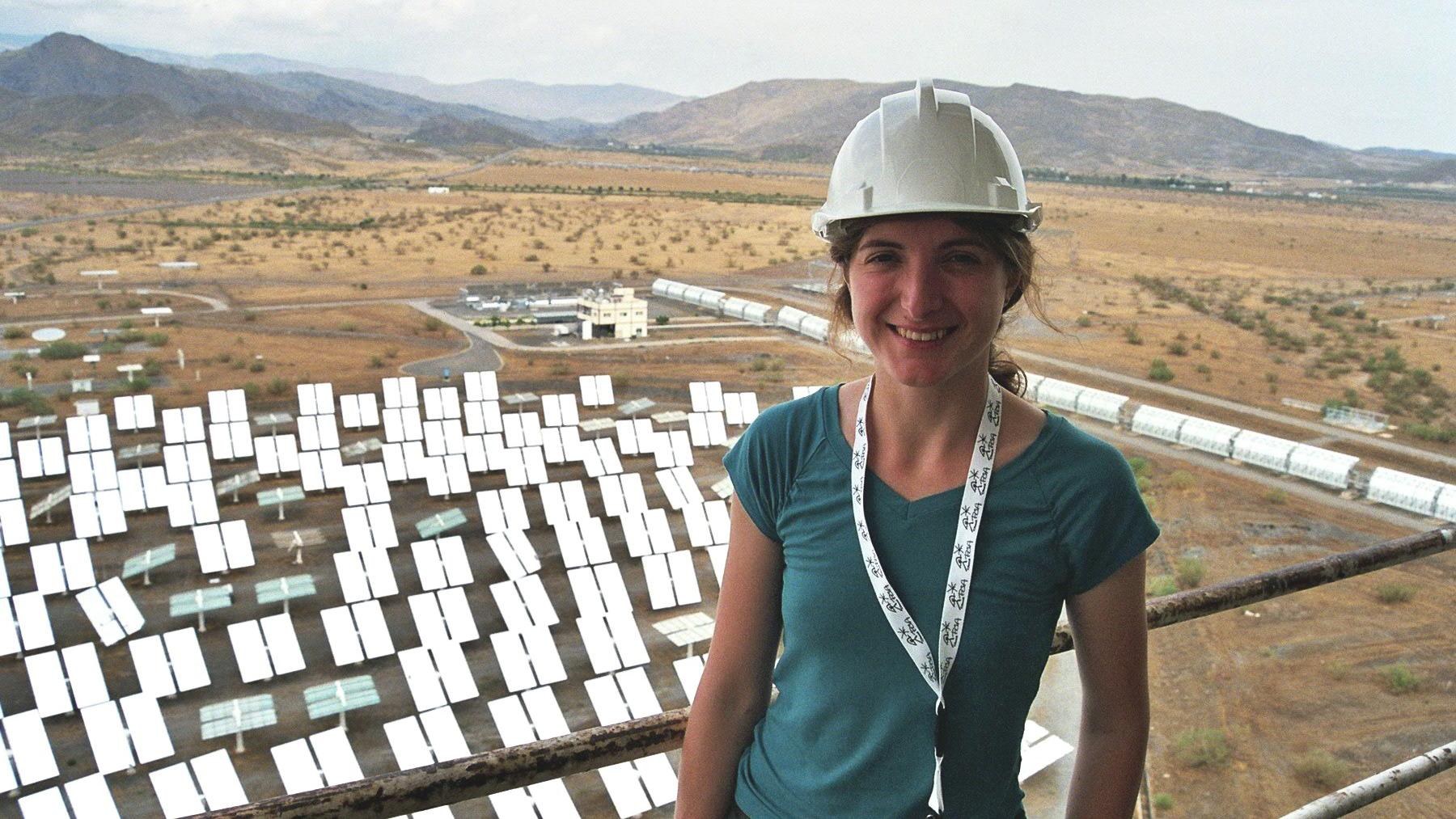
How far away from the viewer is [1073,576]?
1.12 metres

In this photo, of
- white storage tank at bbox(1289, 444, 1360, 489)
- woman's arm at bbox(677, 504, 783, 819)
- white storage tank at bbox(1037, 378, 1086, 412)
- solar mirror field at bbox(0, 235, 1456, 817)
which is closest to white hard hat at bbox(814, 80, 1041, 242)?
woman's arm at bbox(677, 504, 783, 819)

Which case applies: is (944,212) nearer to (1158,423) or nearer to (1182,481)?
(1182,481)

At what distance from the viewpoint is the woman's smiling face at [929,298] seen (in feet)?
3.79

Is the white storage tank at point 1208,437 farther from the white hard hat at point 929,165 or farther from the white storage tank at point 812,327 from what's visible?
the white hard hat at point 929,165

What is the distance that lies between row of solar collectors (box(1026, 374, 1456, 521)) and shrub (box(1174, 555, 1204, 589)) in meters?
4.39

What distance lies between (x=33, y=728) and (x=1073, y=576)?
10375 mm

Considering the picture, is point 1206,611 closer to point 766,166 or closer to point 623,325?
point 623,325

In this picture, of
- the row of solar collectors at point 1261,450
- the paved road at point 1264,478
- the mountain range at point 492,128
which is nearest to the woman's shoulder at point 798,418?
the paved road at point 1264,478

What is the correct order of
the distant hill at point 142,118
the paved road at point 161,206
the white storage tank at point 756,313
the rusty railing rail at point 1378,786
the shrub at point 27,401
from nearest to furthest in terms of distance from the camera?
the rusty railing rail at point 1378,786
the shrub at point 27,401
the white storage tank at point 756,313
the paved road at point 161,206
the distant hill at point 142,118

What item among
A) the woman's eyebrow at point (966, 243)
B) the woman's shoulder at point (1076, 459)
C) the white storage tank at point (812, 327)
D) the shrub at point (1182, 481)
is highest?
the woman's eyebrow at point (966, 243)

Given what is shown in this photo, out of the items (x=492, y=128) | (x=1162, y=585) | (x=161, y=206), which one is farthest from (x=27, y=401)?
(x=492, y=128)

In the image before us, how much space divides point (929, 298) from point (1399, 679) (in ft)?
41.7

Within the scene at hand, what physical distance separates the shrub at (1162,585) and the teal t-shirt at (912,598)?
12.4m

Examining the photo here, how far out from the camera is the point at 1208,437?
20469mm
